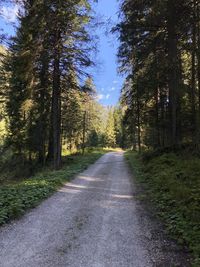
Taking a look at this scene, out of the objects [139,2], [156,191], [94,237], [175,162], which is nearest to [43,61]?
[139,2]

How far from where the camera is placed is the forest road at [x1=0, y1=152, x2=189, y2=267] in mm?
5262

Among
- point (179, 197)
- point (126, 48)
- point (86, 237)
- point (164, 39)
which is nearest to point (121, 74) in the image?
point (126, 48)

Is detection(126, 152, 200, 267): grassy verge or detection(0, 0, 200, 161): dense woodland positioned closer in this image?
detection(126, 152, 200, 267): grassy verge

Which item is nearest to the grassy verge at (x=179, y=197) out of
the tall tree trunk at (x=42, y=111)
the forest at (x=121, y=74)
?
the forest at (x=121, y=74)

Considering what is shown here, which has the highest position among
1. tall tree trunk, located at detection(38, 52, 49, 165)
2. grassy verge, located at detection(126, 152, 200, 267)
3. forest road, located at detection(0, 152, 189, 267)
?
tall tree trunk, located at detection(38, 52, 49, 165)

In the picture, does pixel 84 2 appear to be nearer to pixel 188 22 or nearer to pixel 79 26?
pixel 79 26

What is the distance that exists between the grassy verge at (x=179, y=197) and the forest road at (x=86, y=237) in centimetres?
41

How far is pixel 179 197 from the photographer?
29.5 feet

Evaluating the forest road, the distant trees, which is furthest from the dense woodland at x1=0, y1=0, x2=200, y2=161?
the forest road

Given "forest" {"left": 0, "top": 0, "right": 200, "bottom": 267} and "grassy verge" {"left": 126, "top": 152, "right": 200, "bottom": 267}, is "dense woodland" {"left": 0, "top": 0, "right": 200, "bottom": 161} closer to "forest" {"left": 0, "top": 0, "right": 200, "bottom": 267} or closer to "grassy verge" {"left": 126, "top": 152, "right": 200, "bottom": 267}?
"forest" {"left": 0, "top": 0, "right": 200, "bottom": 267}

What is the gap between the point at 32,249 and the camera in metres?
5.69

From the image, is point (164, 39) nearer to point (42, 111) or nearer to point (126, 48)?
point (126, 48)

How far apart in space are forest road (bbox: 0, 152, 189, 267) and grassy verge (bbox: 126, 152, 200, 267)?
41 cm

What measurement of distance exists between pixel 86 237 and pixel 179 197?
12.0ft
